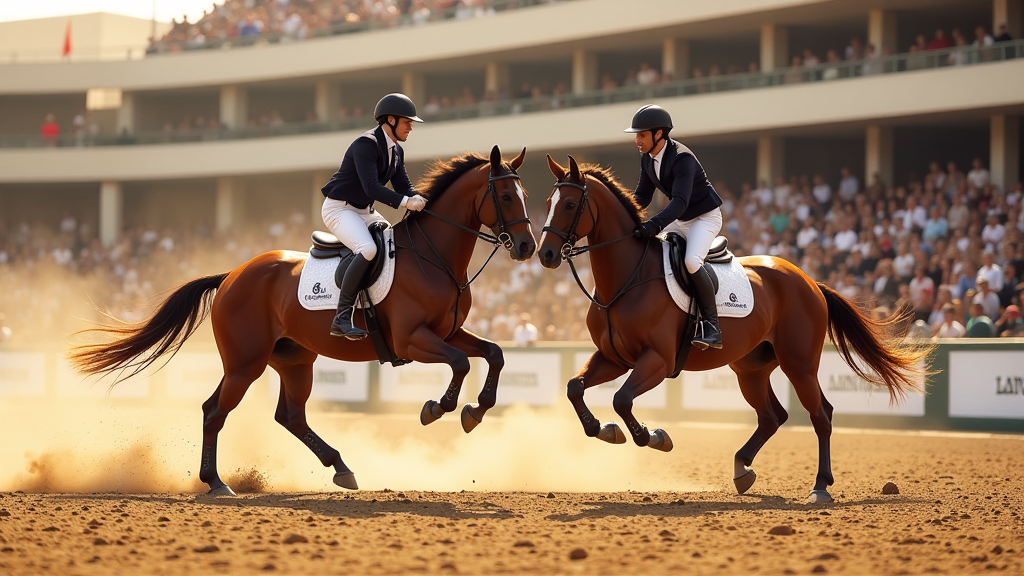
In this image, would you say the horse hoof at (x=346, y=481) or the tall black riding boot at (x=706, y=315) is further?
the horse hoof at (x=346, y=481)

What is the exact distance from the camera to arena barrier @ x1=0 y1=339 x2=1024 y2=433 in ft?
48.8

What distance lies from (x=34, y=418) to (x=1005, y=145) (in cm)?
1899

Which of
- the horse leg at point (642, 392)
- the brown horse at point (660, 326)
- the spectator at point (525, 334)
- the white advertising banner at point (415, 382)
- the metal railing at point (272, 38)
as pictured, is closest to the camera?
the horse leg at point (642, 392)

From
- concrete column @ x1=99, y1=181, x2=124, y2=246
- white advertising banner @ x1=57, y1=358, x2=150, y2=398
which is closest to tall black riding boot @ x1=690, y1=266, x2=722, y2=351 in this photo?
white advertising banner @ x1=57, y1=358, x2=150, y2=398

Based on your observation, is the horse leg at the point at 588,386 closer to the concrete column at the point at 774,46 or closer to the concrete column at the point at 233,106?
the concrete column at the point at 774,46

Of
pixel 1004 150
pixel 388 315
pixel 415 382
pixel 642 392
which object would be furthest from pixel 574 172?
pixel 1004 150

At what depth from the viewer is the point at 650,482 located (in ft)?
36.8

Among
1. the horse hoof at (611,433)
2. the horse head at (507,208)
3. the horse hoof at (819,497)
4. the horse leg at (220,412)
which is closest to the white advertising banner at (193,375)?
the horse leg at (220,412)

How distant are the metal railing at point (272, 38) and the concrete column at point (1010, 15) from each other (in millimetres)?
10921

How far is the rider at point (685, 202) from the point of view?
352 inches

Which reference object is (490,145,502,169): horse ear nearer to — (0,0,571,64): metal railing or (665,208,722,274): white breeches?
(665,208,722,274): white breeches

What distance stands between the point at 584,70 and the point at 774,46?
589 centimetres

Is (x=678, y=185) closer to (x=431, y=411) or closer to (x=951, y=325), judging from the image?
(x=431, y=411)

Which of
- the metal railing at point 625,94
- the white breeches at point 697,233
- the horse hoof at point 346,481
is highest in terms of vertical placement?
the metal railing at point 625,94
